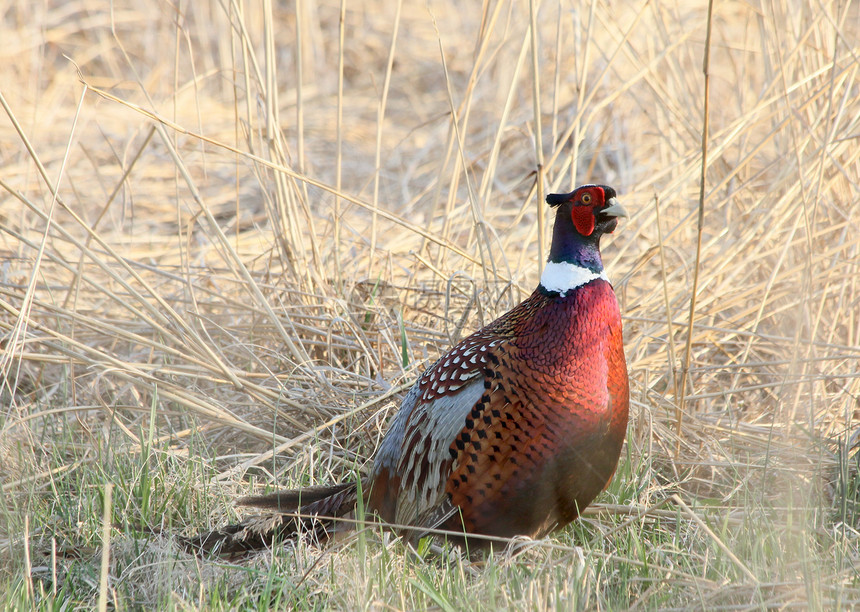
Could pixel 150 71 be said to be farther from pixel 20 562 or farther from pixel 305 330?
pixel 20 562

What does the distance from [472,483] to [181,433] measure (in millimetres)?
1143

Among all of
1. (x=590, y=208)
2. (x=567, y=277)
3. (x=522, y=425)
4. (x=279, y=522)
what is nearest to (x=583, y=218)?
(x=590, y=208)

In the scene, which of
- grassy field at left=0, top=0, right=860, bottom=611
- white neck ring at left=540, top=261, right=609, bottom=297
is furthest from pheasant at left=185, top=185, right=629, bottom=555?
grassy field at left=0, top=0, right=860, bottom=611

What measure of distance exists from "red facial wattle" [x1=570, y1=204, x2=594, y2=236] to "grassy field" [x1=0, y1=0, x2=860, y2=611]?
0.35 metres

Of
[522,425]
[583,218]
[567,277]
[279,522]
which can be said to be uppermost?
[583,218]

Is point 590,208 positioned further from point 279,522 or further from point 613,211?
point 279,522

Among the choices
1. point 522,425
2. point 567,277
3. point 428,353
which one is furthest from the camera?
point 428,353

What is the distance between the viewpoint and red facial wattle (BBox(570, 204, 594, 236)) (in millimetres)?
2578

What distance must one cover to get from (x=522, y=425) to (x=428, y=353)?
1220 mm

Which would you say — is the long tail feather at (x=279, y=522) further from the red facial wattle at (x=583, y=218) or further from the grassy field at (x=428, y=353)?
the red facial wattle at (x=583, y=218)

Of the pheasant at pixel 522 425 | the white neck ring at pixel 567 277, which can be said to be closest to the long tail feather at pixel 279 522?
the pheasant at pixel 522 425

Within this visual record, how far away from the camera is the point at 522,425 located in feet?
8.02

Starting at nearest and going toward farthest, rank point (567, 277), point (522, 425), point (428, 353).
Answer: point (522, 425) < point (567, 277) < point (428, 353)

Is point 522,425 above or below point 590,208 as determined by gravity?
below
